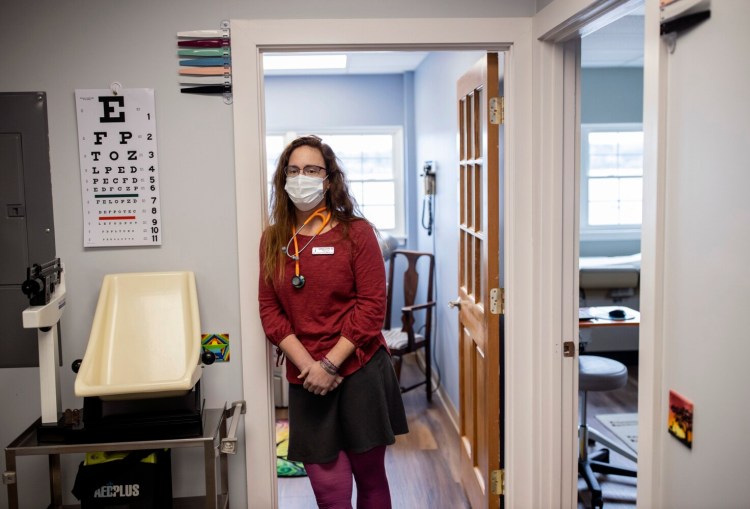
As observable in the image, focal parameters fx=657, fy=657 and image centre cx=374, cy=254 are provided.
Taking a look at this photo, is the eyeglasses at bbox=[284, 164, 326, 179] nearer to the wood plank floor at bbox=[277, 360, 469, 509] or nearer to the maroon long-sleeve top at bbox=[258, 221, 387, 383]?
the maroon long-sleeve top at bbox=[258, 221, 387, 383]

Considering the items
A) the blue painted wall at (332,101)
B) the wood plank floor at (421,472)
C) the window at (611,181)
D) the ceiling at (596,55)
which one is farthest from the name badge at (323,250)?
the window at (611,181)

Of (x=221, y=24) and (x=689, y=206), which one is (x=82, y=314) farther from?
(x=689, y=206)

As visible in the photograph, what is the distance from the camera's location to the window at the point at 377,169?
616 cm

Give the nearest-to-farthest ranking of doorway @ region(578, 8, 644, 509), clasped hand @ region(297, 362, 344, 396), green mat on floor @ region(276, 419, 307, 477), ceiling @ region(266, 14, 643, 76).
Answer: clasped hand @ region(297, 362, 344, 396)
green mat on floor @ region(276, 419, 307, 477)
ceiling @ region(266, 14, 643, 76)
doorway @ region(578, 8, 644, 509)

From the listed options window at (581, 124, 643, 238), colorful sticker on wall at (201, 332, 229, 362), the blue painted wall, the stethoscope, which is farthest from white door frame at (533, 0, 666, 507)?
the blue painted wall

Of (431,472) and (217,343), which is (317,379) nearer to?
(217,343)

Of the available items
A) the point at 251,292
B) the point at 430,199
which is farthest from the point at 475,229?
the point at 430,199

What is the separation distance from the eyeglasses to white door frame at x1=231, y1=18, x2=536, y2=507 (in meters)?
0.16

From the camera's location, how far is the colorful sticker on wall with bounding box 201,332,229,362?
2.34 meters

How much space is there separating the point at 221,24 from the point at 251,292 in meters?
0.93

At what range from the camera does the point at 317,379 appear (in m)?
2.05

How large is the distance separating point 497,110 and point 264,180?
2.91 ft

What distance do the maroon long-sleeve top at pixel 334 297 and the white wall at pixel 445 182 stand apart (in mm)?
1706

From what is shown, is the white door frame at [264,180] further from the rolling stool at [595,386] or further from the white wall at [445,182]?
the white wall at [445,182]
